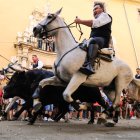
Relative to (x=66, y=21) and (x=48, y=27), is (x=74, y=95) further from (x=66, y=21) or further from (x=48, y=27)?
(x=66, y=21)

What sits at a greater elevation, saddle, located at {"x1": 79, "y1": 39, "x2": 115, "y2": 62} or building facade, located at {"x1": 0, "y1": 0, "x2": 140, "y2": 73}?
building facade, located at {"x1": 0, "y1": 0, "x2": 140, "y2": 73}

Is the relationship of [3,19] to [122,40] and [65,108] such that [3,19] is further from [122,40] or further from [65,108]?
[65,108]

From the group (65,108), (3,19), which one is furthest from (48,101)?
(3,19)

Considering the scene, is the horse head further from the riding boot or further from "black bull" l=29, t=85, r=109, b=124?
"black bull" l=29, t=85, r=109, b=124

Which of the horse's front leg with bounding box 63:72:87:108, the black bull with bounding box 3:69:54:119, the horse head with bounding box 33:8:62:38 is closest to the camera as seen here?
the horse's front leg with bounding box 63:72:87:108

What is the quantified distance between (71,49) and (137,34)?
22915 mm

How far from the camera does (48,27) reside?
9.02 meters

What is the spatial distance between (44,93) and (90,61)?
178cm

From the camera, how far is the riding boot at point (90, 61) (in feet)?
27.4

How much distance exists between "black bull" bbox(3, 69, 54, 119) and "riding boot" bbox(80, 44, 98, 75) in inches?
106

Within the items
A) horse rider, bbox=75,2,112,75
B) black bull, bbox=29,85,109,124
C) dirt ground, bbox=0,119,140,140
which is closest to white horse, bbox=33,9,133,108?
horse rider, bbox=75,2,112,75

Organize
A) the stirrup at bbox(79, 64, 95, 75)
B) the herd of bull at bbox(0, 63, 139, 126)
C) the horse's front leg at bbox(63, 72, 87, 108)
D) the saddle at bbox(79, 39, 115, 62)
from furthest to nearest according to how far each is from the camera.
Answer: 1. the herd of bull at bbox(0, 63, 139, 126)
2. the saddle at bbox(79, 39, 115, 62)
3. the stirrup at bbox(79, 64, 95, 75)
4. the horse's front leg at bbox(63, 72, 87, 108)

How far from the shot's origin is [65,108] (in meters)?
11.2

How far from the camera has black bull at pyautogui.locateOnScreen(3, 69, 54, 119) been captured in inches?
438
